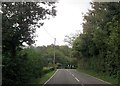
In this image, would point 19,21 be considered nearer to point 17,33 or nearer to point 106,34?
point 17,33

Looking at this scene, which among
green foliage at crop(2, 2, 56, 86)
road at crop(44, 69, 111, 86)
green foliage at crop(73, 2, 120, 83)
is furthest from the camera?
green foliage at crop(73, 2, 120, 83)

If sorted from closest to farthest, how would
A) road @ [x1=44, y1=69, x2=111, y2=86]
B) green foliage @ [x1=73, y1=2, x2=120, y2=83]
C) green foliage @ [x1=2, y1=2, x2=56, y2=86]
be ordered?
green foliage @ [x1=2, y1=2, x2=56, y2=86]
road @ [x1=44, y1=69, x2=111, y2=86]
green foliage @ [x1=73, y1=2, x2=120, y2=83]

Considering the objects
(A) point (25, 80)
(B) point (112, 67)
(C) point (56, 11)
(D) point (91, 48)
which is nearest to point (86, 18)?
(D) point (91, 48)

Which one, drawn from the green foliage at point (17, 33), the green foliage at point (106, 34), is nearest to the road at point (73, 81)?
Result: the green foliage at point (106, 34)

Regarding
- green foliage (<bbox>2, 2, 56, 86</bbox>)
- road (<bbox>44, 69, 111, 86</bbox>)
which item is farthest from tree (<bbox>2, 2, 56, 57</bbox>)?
road (<bbox>44, 69, 111, 86</bbox>)

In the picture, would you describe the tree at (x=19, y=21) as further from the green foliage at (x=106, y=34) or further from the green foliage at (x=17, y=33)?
the green foliage at (x=106, y=34)

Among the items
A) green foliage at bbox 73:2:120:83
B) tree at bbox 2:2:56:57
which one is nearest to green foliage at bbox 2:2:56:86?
tree at bbox 2:2:56:57

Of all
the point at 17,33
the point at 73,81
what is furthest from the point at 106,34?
the point at 17,33

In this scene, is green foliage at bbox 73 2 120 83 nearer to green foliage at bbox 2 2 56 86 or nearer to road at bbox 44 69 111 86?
road at bbox 44 69 111 86

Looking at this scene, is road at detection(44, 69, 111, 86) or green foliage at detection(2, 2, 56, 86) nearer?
green foliage at detection(2, 2, 56, 86)

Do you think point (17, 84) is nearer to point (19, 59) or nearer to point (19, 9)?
point (19, 59)

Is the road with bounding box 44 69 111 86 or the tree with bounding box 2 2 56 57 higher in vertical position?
the tree with bounding box 2 2 56 57

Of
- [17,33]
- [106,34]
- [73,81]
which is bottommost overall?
[73,81]

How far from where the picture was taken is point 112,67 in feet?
156
